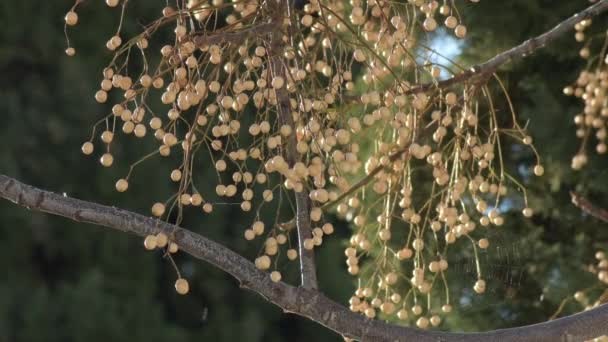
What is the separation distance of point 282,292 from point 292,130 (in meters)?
0.14

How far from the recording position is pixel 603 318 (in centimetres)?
84

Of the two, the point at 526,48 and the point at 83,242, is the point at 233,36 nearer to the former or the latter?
the point at 526,48

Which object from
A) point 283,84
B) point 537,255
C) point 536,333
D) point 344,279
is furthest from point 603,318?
point 344,279

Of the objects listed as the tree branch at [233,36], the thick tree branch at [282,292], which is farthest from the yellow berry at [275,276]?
the tree branch at [233,36]

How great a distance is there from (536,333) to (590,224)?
0.82m

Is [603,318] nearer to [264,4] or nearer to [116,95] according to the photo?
[264,4]

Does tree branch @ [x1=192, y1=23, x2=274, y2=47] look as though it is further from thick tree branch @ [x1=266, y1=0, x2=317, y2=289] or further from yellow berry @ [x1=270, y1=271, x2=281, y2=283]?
yellow berry @ [x1=270, y1=271, x2=281, y2=283]

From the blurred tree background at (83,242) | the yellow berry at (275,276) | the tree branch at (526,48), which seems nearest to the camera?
the yellow berry at (275,276)

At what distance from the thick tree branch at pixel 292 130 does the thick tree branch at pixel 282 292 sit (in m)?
0.03

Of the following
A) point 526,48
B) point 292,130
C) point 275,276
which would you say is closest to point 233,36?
point 292,130

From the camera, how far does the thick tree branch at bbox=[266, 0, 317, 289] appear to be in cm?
85

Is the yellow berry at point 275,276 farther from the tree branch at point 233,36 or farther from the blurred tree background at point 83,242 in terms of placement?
the blurred tree background at point 83,242

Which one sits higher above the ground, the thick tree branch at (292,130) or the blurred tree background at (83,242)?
the blurred tree background at (83,242)

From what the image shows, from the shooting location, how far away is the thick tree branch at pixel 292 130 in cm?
85
